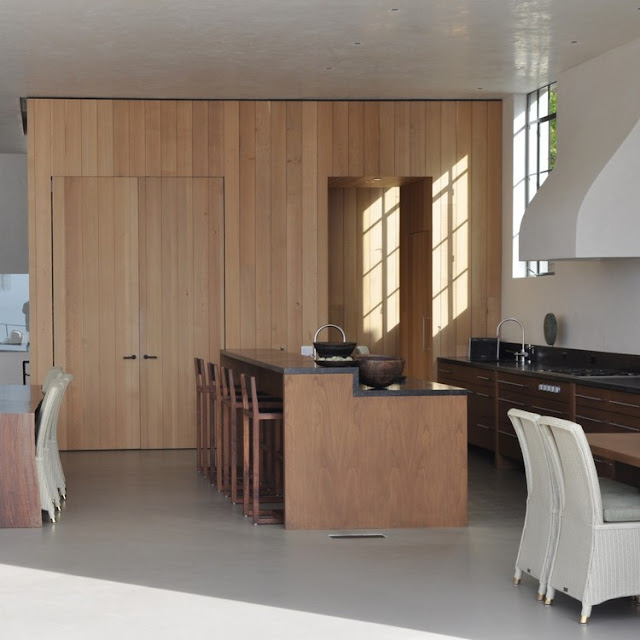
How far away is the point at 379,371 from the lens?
6668 mm

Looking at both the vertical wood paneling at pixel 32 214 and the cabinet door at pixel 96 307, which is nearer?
the vertical wood paneling at pixel 32 214

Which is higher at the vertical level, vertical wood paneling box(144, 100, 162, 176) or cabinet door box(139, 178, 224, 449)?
vertical wood paneling box(144, 100, 162, 176)

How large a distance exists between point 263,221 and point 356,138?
3.78ft

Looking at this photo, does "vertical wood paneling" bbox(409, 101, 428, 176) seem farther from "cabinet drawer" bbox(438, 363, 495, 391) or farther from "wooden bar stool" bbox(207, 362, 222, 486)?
"wooden bar stool" bbox(207, 362, 222, 486)

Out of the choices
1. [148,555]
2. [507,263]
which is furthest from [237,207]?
[148,555]

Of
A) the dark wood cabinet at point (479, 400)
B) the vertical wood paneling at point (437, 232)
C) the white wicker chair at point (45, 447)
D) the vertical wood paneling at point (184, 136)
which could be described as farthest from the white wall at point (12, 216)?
the white wicker chair at point (45, 447)

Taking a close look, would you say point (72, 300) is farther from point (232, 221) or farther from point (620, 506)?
point (620, 506)

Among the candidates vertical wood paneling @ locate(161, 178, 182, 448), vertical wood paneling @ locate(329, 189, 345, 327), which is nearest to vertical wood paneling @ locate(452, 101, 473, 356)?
vertical wood paneling @ locate(329, 189, 345, 327)

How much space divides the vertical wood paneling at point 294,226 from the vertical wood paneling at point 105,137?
161 cm

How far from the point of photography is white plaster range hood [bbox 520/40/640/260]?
7.28 m

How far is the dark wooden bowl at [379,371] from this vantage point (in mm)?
6660

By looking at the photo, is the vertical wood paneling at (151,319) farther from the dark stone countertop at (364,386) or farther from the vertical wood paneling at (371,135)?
the dark stone countertop at (364,386)

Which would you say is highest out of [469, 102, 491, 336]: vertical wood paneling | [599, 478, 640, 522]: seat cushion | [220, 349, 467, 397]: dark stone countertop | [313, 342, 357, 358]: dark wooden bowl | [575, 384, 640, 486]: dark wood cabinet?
[469, 102, 491, 336]: vertical wood paneling

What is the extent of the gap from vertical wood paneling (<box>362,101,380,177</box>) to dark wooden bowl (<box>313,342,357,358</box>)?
334 cm
